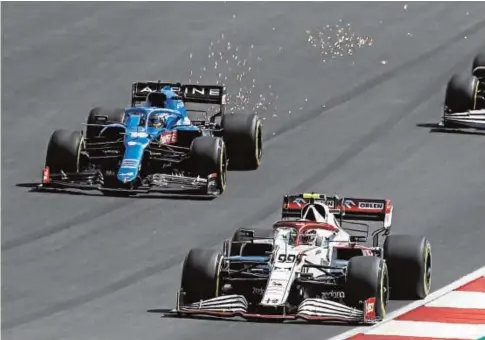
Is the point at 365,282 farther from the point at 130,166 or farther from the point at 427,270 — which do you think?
the point at 130,166

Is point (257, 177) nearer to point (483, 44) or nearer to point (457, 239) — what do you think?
point (457, 239)

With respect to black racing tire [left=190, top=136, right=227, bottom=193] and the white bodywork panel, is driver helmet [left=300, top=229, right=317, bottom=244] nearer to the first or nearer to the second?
the white bodywork panel

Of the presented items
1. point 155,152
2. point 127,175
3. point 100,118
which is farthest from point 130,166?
point 100,118

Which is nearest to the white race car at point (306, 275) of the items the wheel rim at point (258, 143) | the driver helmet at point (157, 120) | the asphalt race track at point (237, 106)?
the asphalt race track at point (237, 106)

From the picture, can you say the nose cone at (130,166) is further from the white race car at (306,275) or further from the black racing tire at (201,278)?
A: the black racing tire at (201,278)

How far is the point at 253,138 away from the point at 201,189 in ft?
8.00

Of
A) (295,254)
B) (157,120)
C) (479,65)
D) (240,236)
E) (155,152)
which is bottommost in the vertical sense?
(295,254)

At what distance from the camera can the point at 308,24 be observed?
131 ft

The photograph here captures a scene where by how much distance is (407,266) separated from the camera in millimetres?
21125

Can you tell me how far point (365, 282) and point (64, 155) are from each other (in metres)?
9.69

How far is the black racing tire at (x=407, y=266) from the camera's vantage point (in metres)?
21.1

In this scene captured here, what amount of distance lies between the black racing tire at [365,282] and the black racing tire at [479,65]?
45.0 feet

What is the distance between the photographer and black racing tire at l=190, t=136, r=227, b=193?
27938 millimetres

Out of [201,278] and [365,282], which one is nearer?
[365,282]
